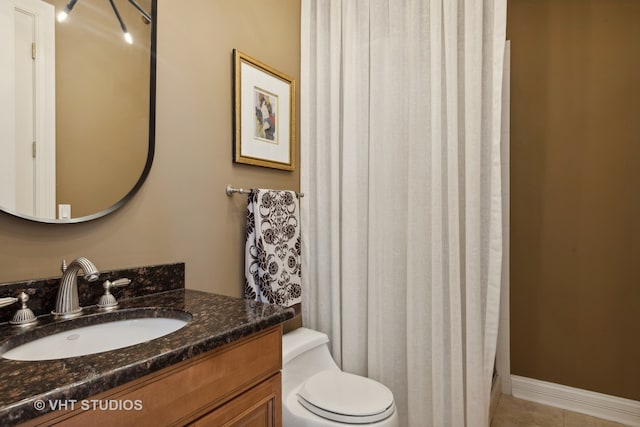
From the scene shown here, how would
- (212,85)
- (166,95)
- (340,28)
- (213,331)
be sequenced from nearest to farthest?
(213,331) < (166,95) < (212,85) < (340,28)

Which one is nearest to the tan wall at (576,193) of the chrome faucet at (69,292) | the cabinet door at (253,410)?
Answer: the cabinet door at (253,410)

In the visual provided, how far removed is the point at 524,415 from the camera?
2119 mm

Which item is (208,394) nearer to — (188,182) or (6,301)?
(6,301)

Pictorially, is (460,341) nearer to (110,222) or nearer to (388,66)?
(388,66)

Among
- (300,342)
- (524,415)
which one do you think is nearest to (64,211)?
(300,342)

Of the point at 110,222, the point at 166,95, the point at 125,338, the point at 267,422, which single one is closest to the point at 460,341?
the point at 267,422

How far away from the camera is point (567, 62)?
2219 mm

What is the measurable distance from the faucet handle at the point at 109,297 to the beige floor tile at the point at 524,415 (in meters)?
2.06

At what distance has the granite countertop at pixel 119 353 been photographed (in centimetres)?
56

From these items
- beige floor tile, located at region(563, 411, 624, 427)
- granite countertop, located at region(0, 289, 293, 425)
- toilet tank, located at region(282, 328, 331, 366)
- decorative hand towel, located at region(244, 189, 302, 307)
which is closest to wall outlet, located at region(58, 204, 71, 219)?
granite countertop, located at region(0, 289, 293, 425)

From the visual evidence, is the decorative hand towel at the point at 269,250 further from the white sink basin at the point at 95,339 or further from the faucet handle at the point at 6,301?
the faucet handle at the point at 6,301

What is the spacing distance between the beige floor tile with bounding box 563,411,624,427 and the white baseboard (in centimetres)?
4

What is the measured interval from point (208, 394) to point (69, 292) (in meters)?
0.50

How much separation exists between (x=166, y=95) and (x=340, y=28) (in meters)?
1.04
